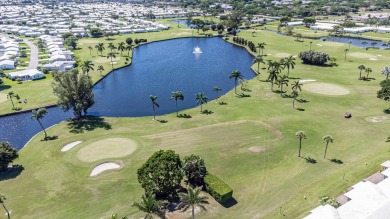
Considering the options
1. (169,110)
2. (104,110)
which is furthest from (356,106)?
(104,110)

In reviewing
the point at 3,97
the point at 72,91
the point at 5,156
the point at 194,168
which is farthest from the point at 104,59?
the point at 194,168

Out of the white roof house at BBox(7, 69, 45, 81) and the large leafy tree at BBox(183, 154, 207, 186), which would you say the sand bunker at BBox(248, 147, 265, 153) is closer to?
the large leafy tree at BBox(183, 154, 207, 186)

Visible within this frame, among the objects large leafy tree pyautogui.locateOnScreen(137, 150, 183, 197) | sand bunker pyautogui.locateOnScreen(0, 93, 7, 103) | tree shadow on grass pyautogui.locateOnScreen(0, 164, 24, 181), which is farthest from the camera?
sand bunker pyautogui.locateOnScreen(0, 93, 7, 103)

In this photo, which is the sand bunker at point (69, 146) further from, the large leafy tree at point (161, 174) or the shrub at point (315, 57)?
the shrub at point (315, 57)

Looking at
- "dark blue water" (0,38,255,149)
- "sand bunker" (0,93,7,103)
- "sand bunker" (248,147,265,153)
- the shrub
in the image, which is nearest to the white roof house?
"sand bunker" (0,93,7,103)

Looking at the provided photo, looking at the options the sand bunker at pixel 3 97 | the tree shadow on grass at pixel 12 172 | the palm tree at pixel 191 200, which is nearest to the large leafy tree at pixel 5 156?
the tree shadow on grass at pixel 12 172

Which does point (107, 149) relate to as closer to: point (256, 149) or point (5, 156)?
point (5, 156)
